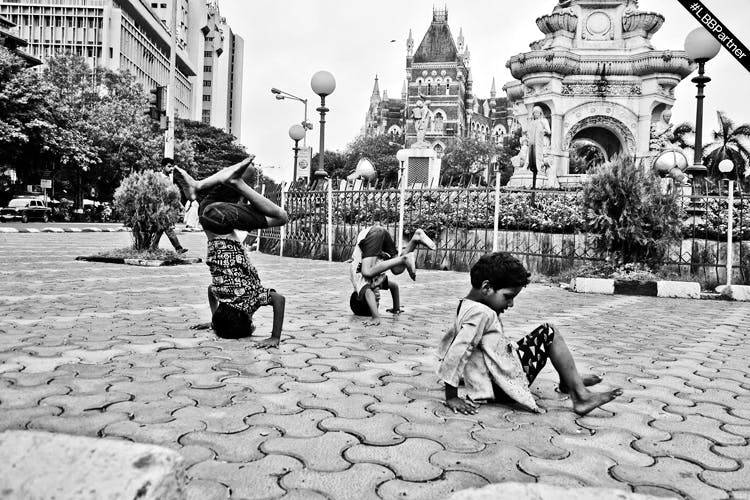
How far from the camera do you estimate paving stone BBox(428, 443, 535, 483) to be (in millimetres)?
2656

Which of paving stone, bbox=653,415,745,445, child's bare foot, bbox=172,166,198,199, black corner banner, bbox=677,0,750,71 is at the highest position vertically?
black corner banner, bbox=677,0,750,71

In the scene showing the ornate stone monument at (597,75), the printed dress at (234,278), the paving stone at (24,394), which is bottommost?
the paving stone at (24,394)

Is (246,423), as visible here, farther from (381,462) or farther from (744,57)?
(744,57)

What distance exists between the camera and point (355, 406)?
11.8 feet

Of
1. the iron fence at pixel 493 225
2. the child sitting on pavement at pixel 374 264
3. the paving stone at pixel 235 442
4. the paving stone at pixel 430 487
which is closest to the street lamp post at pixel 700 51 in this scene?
the iron fence at pixel 493 225

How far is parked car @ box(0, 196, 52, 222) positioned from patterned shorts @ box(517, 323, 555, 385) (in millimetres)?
38051

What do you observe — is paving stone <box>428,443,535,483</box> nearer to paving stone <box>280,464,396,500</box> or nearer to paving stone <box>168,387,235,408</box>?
paving stone <box>280,464,396,500</box>

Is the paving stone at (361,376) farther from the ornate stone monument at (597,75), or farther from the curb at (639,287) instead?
the ornate stone monument at (597,75)

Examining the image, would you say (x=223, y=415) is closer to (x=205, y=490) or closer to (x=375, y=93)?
(x=205, y=490)

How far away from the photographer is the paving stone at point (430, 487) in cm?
243

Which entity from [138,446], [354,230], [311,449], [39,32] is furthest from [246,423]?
[39,32]

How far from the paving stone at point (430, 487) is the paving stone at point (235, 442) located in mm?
610

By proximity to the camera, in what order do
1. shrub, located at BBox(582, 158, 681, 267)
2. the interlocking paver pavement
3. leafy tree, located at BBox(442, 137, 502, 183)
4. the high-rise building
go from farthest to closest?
the high-rise building
leafy tree, located at BBox(442, 137, 502, 183)
shrub, located at BBox(582, 158, 681, 267)
the interlocking paver pavement

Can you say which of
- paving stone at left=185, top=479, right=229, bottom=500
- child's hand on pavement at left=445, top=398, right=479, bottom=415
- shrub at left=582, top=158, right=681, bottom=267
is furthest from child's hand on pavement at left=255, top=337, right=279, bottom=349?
shrub at left=582, top=158, right=681, bottom=267
